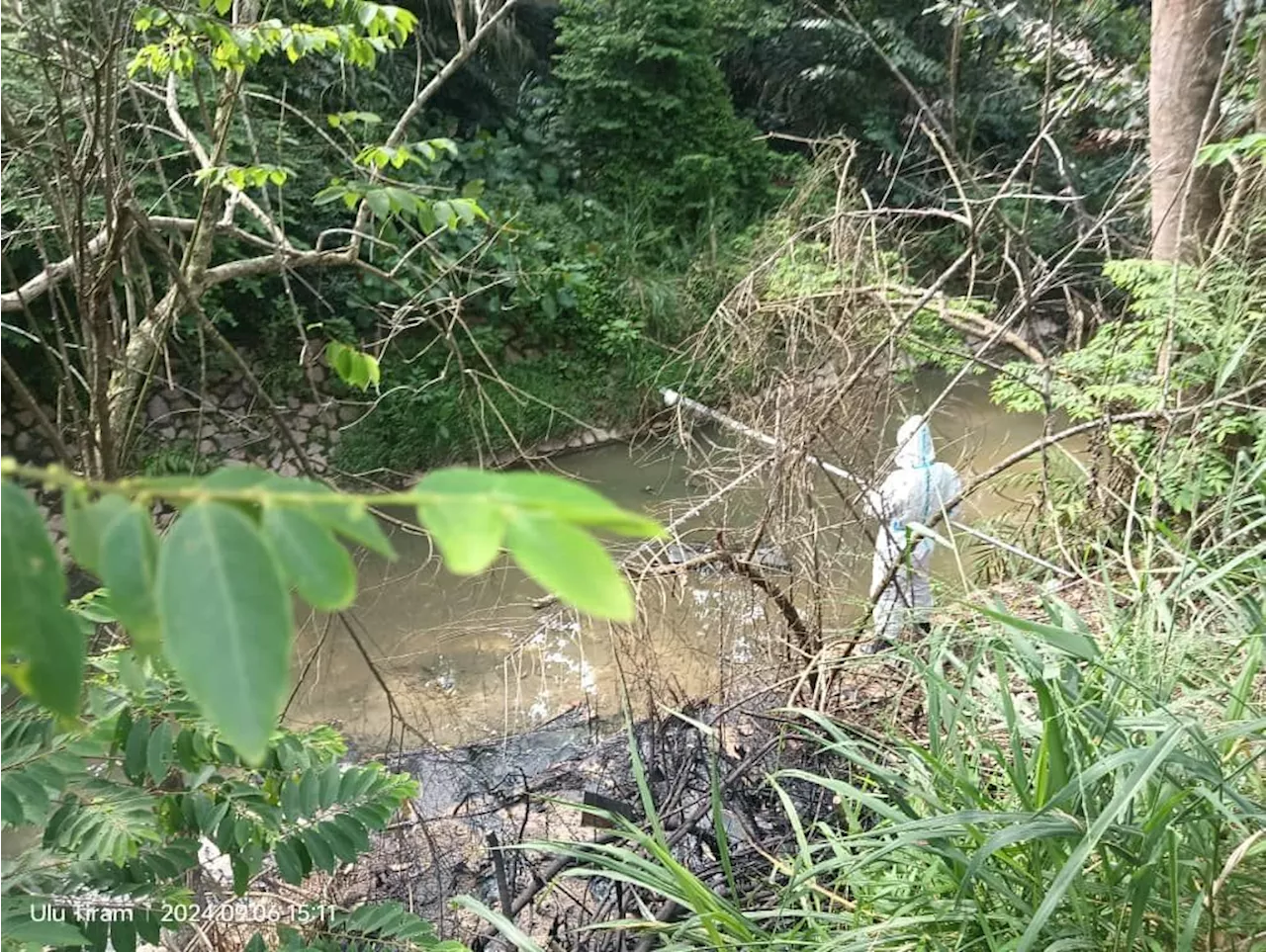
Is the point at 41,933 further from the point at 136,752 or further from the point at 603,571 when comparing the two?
the point at 603,571

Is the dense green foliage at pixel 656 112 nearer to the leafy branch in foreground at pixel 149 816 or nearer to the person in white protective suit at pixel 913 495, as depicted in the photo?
the person in white protective suit at pixel 913 495

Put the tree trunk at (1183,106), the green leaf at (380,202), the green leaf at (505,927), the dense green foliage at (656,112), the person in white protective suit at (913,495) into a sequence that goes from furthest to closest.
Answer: the dense green foliage at (656,112) → the tree trunk at (1183,106) → the person in white protective suit at (913,495) → the green leaf at (380,202) → the green leaf at (505,927)

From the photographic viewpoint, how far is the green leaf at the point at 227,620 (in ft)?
1.03

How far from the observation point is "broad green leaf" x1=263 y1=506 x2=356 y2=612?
14.4 inches

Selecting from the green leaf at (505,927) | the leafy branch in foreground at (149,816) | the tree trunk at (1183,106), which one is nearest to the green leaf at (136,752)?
the leafy branch in foreground at (149,816)

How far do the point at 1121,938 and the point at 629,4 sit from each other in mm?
7936

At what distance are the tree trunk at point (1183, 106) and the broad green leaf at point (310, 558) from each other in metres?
3.50

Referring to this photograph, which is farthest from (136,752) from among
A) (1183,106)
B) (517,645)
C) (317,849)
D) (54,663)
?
(1183,106)

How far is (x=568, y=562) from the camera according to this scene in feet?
1.09

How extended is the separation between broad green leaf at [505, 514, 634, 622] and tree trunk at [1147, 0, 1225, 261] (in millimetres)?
3463

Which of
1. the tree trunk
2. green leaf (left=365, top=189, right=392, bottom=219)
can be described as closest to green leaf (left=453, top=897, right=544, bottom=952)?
green leaf (left=365, top=189, right=392, bottom=219)

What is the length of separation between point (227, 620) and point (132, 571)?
0.22ft

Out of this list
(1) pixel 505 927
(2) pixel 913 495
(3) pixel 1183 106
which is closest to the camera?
(1) pixel 505 927

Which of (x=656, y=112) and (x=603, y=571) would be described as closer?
(x=603, y=571)
